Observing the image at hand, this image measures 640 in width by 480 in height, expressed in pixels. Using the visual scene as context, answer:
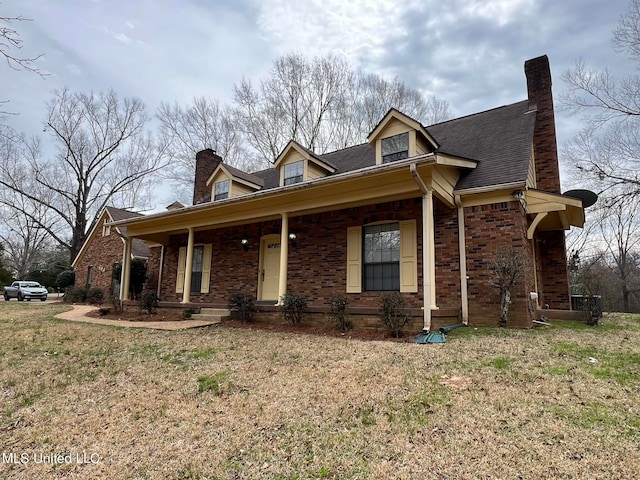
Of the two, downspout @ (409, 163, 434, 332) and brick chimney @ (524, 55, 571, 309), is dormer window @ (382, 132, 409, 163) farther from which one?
brick chimney @ (524, 55, 571, 309)

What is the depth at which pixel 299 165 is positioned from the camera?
11.4m

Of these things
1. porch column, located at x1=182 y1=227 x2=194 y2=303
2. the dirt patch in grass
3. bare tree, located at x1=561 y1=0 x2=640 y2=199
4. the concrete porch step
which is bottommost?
the dirt patch in grass

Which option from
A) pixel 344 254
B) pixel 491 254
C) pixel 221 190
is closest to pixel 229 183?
pixel 221 190

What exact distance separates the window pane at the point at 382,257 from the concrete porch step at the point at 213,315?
3.76m

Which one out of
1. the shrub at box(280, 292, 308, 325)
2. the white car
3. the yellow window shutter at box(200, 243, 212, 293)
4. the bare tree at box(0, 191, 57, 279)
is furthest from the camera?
the bare tree at box(0, 191, 57, 279)

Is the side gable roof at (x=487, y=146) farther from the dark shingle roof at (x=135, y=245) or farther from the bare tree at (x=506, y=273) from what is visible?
the dark shingle roof at (x=135, y=245)

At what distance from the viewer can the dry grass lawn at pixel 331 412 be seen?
8.45ft

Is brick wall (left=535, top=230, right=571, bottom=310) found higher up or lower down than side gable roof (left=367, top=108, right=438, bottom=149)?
lower down

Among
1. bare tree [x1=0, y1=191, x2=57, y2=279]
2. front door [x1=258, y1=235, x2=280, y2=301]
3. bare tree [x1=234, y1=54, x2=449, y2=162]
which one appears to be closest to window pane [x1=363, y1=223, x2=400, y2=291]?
front door [x1=258, y1=235, x2=280, y2=301]

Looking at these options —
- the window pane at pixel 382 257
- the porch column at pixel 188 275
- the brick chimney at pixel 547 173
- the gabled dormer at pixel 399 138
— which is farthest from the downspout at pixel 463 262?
the porch column at pixel 188 275

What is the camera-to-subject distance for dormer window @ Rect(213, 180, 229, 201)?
13.1 metres

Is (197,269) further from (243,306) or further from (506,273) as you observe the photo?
(506,273)

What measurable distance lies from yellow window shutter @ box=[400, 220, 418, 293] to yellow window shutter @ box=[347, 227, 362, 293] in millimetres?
1068

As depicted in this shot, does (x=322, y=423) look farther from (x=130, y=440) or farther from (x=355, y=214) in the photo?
(x=355, y=214)
